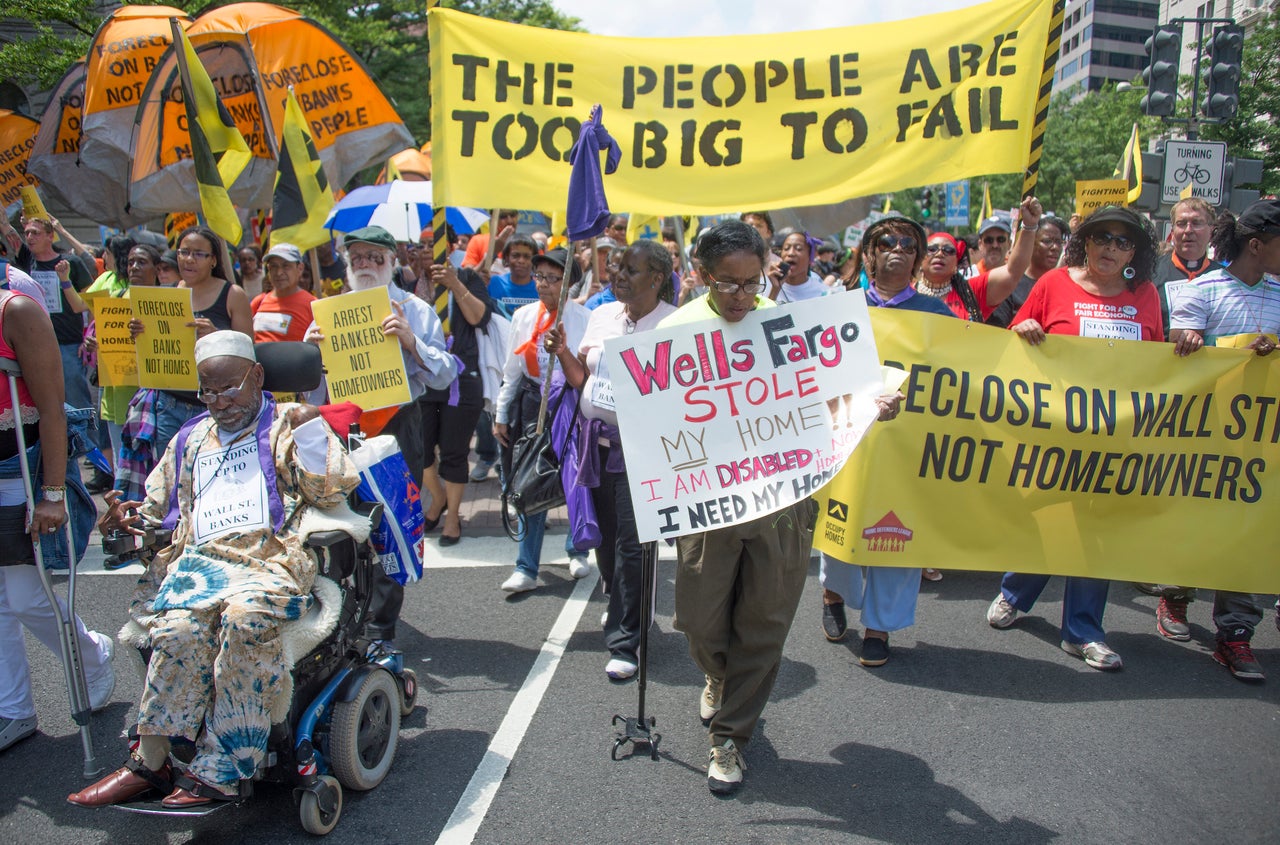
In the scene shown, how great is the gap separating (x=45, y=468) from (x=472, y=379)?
3.36 metres

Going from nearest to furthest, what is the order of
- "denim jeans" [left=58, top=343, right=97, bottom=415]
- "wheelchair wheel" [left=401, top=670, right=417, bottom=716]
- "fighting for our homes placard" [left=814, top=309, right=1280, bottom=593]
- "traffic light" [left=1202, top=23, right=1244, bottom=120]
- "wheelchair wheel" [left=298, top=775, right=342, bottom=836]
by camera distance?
1. "wheelchair wheel" [left=298, top=775, right=342, bottom=836]
2. "wheelchair wheel" [left=401, top=670, right=417, bottom=716]
3. "fighting for our homes placard" [left=814, top=309, right=1280, bottom=593]
4. "denim jeans" [left=58, top=343, right=97, bottom=415]
5. "traffic light" [left=1202, top=23, right=1244, bottom=120]

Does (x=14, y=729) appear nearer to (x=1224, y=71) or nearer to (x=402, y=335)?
(x=402, y=335)

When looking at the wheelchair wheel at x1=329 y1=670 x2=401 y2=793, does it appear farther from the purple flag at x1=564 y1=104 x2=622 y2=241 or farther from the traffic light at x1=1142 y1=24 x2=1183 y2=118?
the traffic light at x1=1142 y1=24 x2=1183 y2=118

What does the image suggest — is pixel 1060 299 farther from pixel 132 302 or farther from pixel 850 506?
pixel 132 302

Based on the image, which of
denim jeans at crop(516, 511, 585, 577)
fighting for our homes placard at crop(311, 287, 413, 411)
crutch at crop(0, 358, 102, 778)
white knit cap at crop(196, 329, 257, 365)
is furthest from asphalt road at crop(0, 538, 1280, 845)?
white knit cap at crop(196, 329, 257, 365)

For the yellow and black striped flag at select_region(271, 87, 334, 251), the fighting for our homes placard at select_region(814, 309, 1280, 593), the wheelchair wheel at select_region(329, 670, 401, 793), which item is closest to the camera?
the wheelchair wheel at select_region(329, 670, 401, 793)

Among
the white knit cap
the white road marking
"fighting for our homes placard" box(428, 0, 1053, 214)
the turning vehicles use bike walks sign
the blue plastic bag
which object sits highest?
the turning vehicles use bike walks sign

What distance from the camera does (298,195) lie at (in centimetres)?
619

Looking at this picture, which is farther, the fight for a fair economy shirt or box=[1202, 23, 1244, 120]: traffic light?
box=[1202, 23, 1244, 120]: traffic light

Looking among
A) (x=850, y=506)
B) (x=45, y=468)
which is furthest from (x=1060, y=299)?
(x=45, y=468)

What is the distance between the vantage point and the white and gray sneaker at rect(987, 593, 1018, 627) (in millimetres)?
4957

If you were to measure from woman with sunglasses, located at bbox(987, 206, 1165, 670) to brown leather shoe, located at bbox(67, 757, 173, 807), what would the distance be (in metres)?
3.99

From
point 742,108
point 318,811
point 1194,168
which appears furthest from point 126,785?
point 1194,168

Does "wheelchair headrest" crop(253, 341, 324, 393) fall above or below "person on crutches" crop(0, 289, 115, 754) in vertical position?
above
